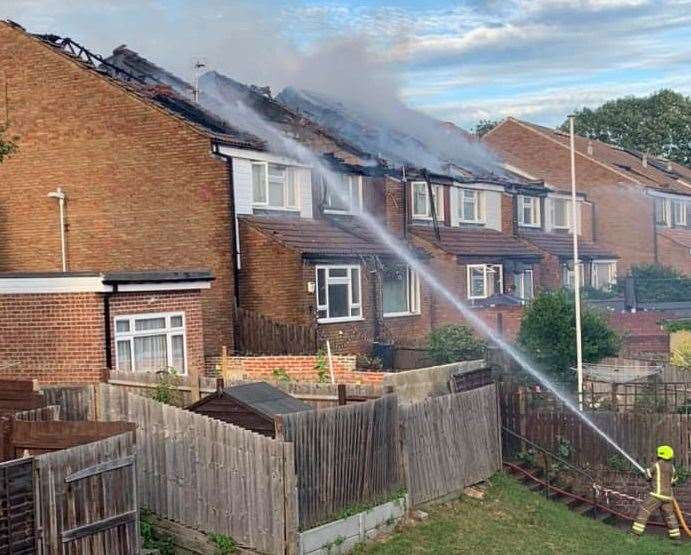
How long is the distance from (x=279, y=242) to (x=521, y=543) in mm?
13272

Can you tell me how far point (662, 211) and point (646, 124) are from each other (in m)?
35.3

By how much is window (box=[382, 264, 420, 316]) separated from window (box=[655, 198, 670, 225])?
1006 inches

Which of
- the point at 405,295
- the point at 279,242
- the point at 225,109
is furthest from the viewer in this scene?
the point at 225,109

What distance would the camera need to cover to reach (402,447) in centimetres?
1500

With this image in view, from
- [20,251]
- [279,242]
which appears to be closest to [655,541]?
[279,242]

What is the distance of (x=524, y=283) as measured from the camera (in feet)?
131

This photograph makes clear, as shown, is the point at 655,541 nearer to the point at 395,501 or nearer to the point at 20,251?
the point at 395,501

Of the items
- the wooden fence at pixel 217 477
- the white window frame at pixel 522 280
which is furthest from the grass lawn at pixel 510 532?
the white window frame at pixel 522 280

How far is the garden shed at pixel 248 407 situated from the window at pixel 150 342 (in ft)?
18.2

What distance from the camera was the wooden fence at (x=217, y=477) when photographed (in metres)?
12.5

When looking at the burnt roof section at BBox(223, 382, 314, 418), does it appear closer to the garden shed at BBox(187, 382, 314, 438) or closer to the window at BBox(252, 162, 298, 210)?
the garden shed at BBox(187, 382, 314, 438)

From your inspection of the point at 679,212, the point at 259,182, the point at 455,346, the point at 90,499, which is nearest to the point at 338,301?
the point at 259,182

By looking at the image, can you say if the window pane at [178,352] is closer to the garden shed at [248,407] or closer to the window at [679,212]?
the garden shed at [248,407]

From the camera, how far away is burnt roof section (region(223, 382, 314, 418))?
44.7 feet
